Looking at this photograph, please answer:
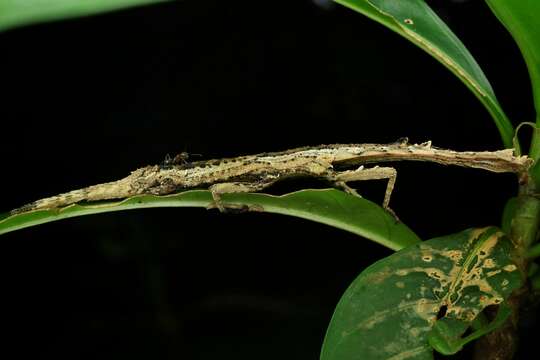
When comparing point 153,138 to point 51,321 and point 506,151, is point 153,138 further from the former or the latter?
point 506,151

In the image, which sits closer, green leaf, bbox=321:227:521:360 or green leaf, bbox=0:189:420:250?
green leaf, bbox=321:227:521:360

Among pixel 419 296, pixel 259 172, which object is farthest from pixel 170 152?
pixel 419 296

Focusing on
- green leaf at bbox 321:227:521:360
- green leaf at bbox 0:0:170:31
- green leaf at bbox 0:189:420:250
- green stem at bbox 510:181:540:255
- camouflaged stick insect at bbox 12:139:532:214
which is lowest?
green leaf at bbox 321:227:521:360

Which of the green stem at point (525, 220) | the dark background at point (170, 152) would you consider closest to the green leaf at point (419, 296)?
the green stem at point (525, 220)

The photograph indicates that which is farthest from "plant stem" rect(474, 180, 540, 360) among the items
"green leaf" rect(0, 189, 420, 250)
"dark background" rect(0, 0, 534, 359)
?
Answer: "dark background" rect(0, 0, 534, 359)

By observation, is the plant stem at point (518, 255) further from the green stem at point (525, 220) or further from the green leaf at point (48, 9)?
the green leaf at point (48, 9)

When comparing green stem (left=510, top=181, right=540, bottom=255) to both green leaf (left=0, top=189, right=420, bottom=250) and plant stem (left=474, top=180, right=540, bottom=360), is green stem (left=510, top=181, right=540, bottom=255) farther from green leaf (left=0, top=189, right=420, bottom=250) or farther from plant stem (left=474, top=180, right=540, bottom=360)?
green leaf (left=0, top=189, right=420, bottom=250)
